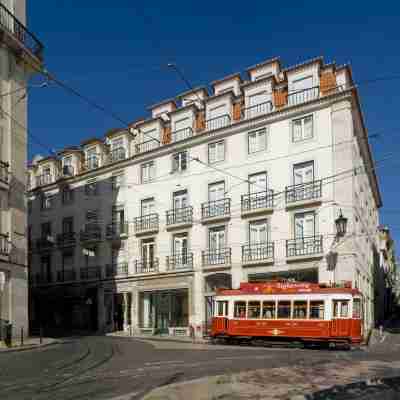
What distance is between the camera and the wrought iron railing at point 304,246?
28203 mm

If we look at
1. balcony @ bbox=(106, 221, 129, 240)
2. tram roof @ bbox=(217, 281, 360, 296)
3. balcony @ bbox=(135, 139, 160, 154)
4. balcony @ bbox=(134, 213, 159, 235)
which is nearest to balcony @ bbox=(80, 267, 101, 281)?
balcony @ bbox=(106, 221, 129, 240)

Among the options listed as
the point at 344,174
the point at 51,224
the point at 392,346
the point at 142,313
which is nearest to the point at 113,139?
the point at 51,224

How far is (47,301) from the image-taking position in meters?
42.7

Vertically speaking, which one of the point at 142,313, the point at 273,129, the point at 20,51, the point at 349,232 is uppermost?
the point at 20,51

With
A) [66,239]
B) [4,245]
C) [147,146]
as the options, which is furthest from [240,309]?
[66,239]

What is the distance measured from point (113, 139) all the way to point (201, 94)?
25.8 feet

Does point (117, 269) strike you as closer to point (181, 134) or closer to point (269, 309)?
point (181, 134)

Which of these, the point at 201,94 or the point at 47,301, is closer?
the point at 201,94

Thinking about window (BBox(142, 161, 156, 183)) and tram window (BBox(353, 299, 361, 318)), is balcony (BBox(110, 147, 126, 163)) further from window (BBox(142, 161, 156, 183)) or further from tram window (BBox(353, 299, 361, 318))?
tram window (BBox(353, 299, 361, 318))

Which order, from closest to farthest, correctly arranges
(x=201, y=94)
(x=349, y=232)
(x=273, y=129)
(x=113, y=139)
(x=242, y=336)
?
(x=242, y=336), (x=349, y=232), (x=273, y=129), (x=201, y=94), (x=113, y=139)

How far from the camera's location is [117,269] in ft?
125

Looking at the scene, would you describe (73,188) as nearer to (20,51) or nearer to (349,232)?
(20,51)

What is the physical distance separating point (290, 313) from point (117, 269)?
1731cm

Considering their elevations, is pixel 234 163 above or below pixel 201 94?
below
